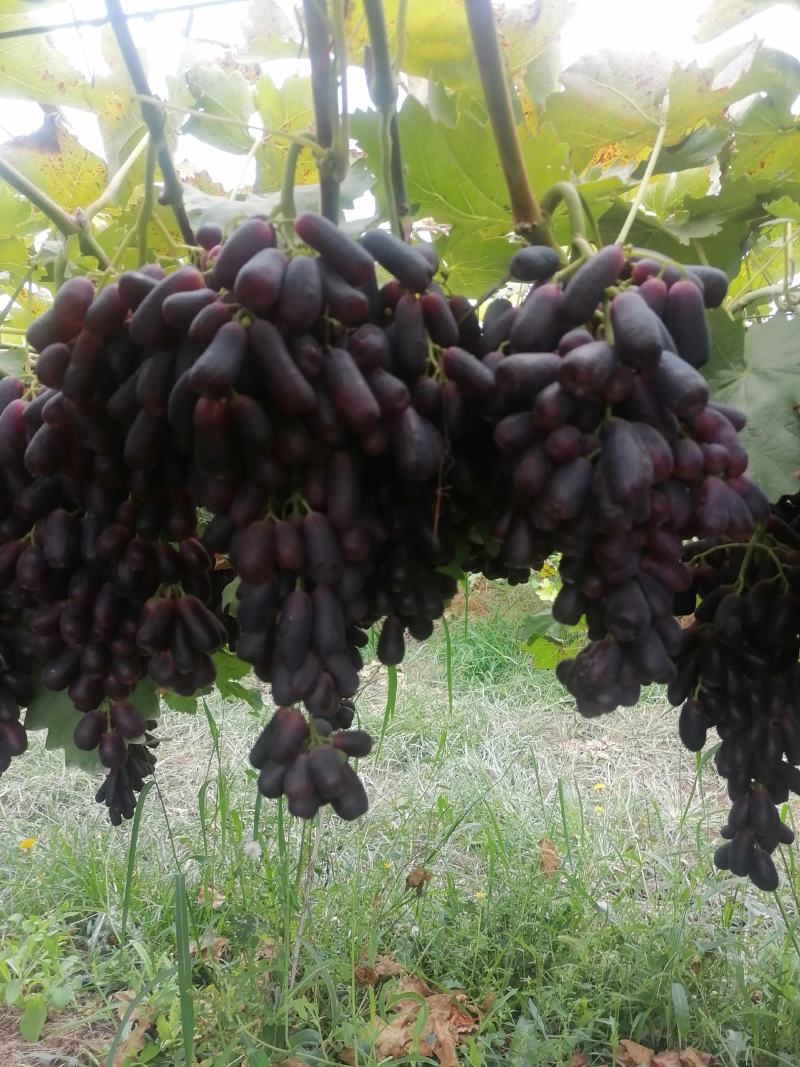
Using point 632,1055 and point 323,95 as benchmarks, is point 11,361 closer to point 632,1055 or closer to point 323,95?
point 323,95

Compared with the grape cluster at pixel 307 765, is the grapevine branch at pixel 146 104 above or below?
above

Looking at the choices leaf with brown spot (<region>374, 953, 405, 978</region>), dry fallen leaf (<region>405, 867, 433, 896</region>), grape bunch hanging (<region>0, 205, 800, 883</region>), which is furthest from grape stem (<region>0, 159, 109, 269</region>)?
leaf with brown spot (<region>374, 953, 405, 978</region>)

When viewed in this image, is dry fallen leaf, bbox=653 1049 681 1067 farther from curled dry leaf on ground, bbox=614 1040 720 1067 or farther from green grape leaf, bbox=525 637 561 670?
green grape leaf, bbox=525 637 561 670

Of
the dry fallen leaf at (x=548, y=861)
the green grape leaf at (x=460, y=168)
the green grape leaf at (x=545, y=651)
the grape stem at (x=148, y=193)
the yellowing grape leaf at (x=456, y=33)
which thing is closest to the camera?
the grape stem at (x=148, y=193)

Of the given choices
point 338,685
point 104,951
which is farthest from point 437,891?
point 338,685

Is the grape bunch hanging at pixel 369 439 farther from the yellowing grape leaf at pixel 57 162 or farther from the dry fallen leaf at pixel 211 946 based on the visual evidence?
the dry fallen leaf at pixel 211 946

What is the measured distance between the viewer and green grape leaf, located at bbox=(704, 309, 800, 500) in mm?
671

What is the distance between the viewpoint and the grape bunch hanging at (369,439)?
0.48 m

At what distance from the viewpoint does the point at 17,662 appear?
2.66 ft

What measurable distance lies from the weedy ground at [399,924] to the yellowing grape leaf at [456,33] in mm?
914

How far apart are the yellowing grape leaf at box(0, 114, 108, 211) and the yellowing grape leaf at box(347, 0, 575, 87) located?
32cm

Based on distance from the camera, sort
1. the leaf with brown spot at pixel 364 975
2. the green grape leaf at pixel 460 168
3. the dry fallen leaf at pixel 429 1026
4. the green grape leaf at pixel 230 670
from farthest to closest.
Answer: the leaf with brown spot at pixel 364 975 < the dry fallen leaf at pixel 429 1026 < the green grape leaf at pixel 230 670 < the green grape leaf at pixel 460 168

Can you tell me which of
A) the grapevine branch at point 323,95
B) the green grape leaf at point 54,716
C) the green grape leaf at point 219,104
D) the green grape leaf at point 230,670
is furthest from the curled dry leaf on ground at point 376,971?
the grapevine branch at point 323,95

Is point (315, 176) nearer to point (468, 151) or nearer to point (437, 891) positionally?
point (468, 151)
